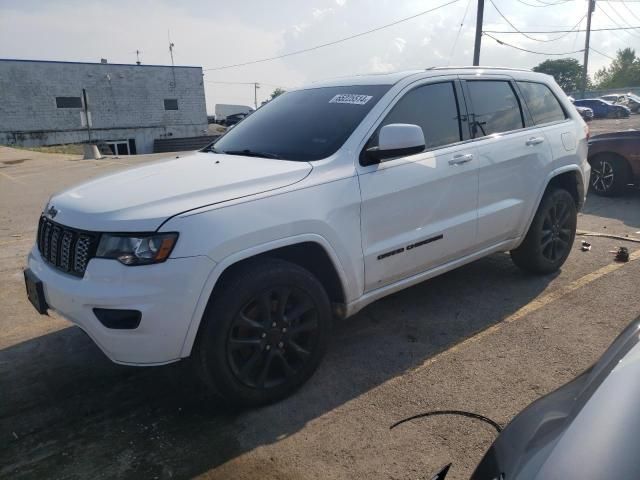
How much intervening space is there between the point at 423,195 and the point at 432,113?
69 centimetres

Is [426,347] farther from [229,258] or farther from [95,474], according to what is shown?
[95,474]

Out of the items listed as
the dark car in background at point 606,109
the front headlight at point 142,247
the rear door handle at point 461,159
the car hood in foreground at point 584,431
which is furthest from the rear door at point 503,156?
the dark car in background at point 606,109

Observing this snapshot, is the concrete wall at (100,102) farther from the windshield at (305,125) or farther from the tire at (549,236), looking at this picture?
Result: the tire at (549,236)

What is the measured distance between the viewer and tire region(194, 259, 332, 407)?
8.75ft

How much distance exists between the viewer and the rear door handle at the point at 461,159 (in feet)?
12.2

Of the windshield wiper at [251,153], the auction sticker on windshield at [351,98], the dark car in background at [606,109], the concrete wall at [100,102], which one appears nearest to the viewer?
the windshield wiper at [251,153]

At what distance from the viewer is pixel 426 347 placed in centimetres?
361

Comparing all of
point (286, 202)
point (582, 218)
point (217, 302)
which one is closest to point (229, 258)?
point (217, 302)

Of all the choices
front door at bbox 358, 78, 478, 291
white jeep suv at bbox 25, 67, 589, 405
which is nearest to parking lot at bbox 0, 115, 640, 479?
white jeep suv at bbox 25, 67, 589, 405

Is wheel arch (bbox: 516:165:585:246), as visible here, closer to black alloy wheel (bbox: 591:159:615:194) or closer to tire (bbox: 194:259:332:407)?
tire (bbox: 194:259:332:407)

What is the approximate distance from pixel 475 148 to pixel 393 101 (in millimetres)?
831

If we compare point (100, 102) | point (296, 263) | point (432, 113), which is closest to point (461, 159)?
point (432, 113)

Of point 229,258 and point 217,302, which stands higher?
point 229,258

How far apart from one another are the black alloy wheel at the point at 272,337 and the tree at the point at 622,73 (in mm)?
95546
